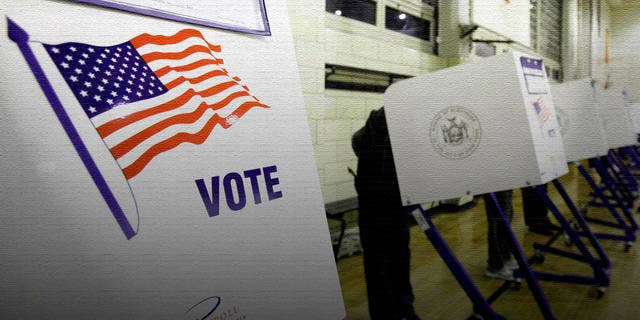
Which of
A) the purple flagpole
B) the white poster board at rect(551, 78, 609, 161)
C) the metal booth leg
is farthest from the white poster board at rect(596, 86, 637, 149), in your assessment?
the purple flagpole

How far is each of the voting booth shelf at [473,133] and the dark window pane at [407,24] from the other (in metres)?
1.90

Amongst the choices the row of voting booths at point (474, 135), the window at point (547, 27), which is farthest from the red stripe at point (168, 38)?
the window at point (547, 27)

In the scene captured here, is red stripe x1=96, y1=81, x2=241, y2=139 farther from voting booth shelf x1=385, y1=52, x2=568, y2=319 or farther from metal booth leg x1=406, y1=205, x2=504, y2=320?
metal booth leg x1=406, y1=205, x2=504, y2=320

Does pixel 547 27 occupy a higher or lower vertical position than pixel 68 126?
higher

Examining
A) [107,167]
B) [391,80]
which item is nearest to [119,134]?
[107,167]

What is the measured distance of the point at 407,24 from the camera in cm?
295

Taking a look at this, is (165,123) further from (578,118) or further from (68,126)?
(578,118)

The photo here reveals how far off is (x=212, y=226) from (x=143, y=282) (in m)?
0.15

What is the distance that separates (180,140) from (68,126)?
7.2 inches

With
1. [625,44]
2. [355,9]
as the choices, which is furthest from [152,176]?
[625,44]

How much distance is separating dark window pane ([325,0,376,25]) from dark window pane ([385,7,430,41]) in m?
0.21

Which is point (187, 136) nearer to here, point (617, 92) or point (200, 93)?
point (200, 93)

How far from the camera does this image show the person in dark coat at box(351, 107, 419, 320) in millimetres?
1207

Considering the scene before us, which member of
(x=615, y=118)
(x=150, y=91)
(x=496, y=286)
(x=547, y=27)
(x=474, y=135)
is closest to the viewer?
(x=150, y=91)
